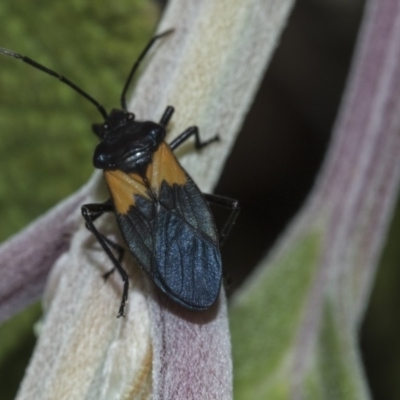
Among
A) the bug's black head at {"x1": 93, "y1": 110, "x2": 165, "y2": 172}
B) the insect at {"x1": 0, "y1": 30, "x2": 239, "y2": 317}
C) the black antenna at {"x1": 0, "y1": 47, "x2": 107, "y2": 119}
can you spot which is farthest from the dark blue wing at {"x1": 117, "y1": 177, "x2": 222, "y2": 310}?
the black antenna at {"x1": 0, "y1": 47, "x2": 107, "y2": 119}

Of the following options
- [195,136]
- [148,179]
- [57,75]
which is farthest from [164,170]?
[57,75]

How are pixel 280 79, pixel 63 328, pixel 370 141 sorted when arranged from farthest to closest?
pixel 280 79 < pixel 370 141 < pixel 63 328

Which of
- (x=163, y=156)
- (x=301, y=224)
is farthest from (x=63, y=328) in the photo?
(x=301, y=224)

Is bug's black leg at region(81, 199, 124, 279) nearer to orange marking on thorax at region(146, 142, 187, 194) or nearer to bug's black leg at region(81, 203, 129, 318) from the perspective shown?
bug's black leg at region(81, 203, 129, 318)

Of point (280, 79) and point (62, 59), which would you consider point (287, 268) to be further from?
point (280, 79)

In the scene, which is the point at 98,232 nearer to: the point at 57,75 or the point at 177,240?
the point at 177,240

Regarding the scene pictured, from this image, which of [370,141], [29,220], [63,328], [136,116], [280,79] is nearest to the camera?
[63,328]

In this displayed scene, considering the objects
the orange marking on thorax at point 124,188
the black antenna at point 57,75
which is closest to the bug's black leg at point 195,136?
the orange marking on thorax at point 124,188

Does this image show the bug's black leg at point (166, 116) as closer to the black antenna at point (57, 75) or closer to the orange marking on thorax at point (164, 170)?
the orange marking on thorax at point (164, 170)
